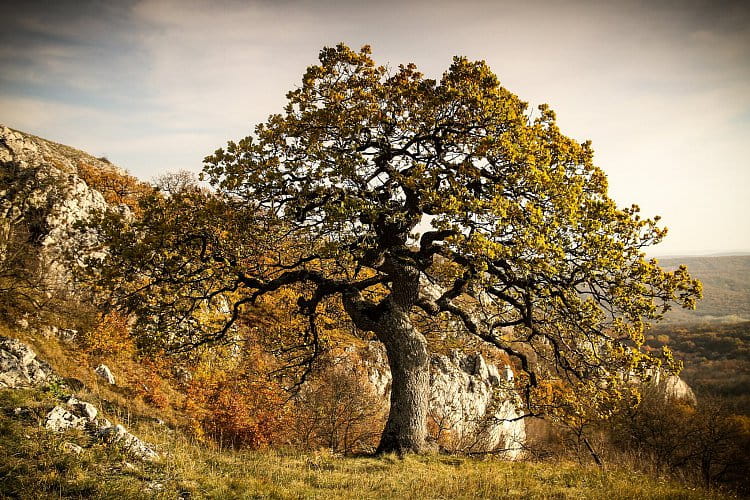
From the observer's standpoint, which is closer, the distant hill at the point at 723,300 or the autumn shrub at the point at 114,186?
the autumn shrub at the point at 114,186

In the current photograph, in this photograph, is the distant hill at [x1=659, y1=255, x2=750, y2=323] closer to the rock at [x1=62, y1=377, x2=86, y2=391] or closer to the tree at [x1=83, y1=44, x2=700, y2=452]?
the tree at [x1=83, y1=44, x2=700, y2=452]

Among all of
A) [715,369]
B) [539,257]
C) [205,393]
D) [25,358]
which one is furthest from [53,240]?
[715,369]

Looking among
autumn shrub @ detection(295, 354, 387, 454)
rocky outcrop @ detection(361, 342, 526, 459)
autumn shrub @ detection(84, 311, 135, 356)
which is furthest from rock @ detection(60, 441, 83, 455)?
rocky outcrop @ detection(361, 342, 526, 459)

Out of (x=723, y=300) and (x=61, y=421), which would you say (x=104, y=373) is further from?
(x=723, y=300)

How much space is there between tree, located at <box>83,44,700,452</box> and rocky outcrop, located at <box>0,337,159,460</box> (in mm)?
2669

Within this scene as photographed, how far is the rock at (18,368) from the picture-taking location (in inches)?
333

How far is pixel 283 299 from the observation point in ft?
91.0

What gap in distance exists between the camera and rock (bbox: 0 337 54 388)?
8453mm

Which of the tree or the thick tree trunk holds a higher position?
the tree

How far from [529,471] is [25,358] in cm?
1302

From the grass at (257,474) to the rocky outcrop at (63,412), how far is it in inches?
9.0

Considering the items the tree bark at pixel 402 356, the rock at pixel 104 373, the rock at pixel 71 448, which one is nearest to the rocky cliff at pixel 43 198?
the rock at pixel 104 373

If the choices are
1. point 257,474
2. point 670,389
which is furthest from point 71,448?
point 670,389

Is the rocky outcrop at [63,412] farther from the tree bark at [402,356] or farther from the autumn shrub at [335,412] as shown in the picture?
the autumn shrub at [335,412]
